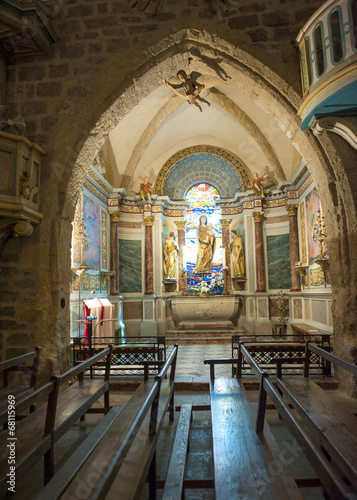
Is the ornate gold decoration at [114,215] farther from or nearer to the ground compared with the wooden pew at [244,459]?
farther from the ground

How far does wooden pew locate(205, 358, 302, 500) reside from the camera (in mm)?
1877

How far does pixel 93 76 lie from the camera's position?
208 inches

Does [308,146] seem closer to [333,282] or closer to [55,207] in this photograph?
[333,282]

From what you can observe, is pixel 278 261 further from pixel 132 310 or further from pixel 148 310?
pixel 132 310

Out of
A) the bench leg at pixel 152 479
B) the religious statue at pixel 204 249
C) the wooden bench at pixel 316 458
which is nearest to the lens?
the wooden bench at pixel 316 458

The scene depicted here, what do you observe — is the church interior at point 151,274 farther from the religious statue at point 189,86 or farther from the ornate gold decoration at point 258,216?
the ornate gold decoration at point 258,216

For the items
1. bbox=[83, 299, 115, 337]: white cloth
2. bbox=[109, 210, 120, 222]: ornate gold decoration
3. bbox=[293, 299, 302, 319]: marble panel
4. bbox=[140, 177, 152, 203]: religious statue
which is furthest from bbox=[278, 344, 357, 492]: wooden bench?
bbox=[140, 177, 152, 203]: religious statue

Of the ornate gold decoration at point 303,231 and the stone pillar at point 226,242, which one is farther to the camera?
→ the stone pillar at point 226,242

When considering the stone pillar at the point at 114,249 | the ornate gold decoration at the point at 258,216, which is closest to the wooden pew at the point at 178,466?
the stone pillar at the point at 114,249

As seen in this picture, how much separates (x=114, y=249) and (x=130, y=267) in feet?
3.01

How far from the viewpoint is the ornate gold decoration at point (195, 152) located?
40.7 ft

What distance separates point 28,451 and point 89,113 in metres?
4.37

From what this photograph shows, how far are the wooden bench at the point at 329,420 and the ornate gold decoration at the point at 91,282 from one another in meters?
6.22

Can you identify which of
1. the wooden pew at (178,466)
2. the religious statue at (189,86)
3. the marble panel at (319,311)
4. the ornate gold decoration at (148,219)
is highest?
the religious statue at (189,86)
